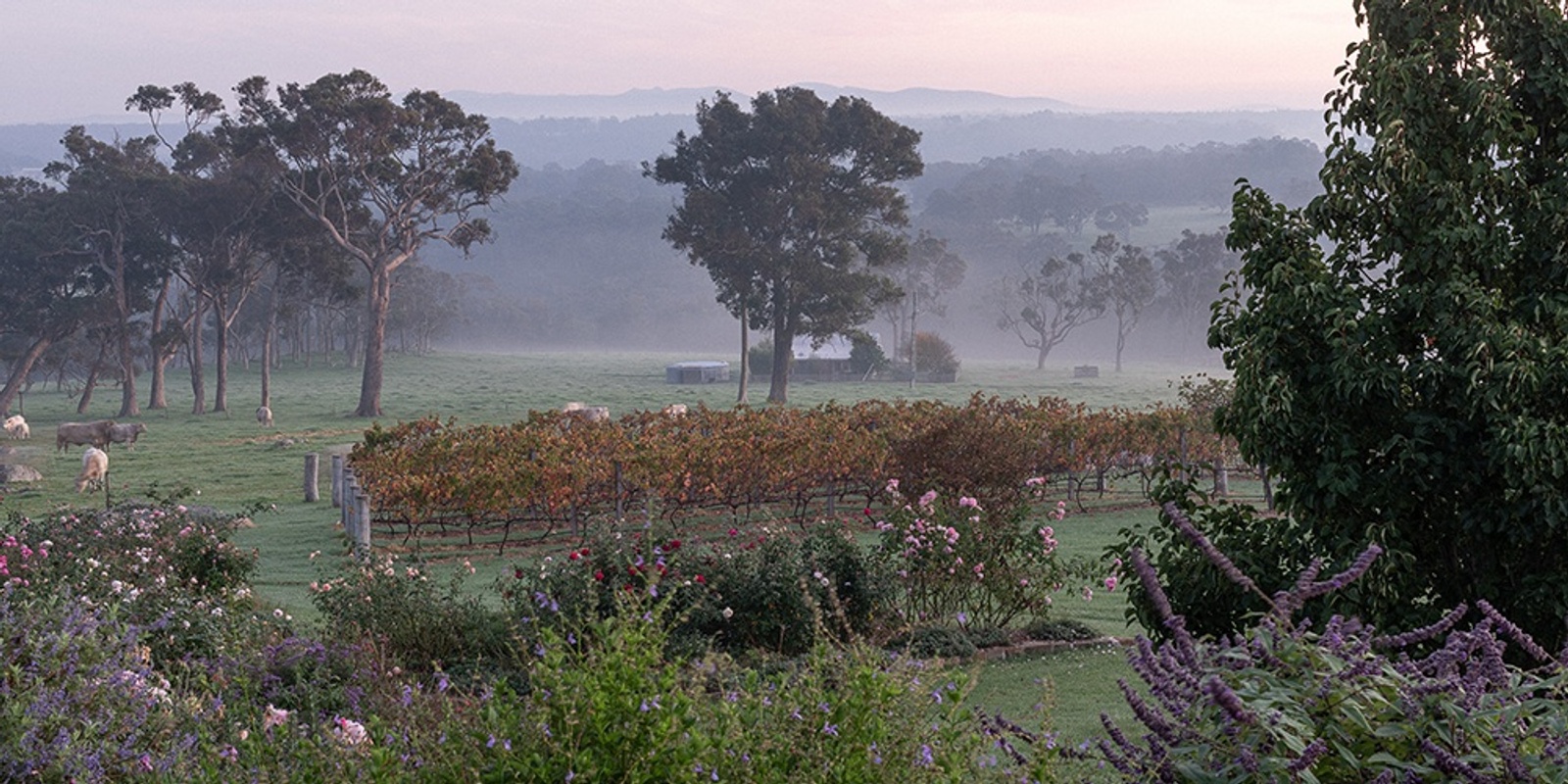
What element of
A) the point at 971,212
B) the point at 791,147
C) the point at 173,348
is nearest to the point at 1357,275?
the point at 791,147

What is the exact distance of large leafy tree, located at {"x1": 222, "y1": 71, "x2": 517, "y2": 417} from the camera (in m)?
45.6

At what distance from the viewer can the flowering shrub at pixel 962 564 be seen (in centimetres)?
1119

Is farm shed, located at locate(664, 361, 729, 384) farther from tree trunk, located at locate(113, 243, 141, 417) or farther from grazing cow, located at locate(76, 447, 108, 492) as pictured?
grazing cow, located at locate(76, 447, 108, 492)

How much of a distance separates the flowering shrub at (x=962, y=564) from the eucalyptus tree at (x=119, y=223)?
141ft

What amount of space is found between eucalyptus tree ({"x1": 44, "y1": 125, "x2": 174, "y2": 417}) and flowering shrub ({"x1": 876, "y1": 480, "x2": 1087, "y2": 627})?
43.0 meters

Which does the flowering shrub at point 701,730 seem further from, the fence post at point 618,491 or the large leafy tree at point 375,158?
the large leafy tree at point 375,158

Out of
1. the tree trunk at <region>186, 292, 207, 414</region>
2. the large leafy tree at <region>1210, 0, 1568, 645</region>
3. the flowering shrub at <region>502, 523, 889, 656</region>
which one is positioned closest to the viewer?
the large leafy tree at <region>1210, 0, 1568, 645</region>

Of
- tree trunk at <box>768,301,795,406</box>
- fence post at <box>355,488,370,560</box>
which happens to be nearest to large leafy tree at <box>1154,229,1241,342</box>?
tree trunk at <box>768,301,795,406</box>

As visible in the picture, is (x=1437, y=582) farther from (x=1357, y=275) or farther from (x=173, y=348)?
(x=173, y=348)

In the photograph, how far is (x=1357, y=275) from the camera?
7.09 metres

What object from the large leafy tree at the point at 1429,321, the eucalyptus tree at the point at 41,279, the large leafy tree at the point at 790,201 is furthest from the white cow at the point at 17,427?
the large leafy tree at the point at 1429,321

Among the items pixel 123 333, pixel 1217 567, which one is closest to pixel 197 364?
pixel 123 333

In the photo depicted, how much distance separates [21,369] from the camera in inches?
1821

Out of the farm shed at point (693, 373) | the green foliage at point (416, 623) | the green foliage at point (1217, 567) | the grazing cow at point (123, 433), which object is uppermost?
the green foliage at point (1217, 567)
